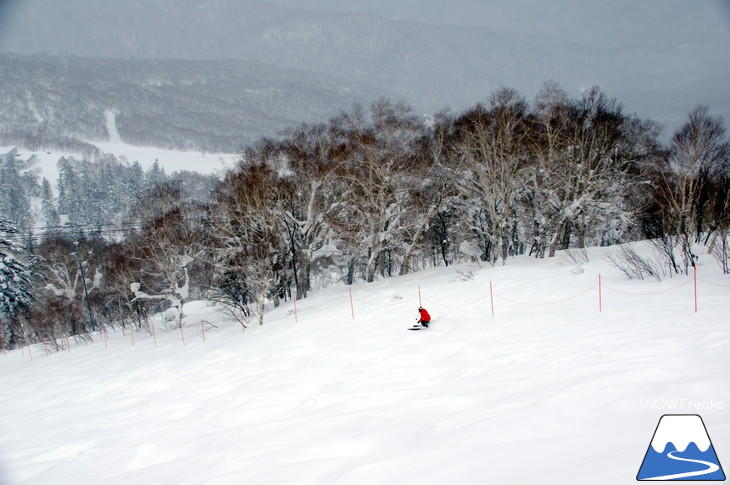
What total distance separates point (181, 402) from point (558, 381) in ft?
30.3

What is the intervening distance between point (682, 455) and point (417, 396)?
4783 mm

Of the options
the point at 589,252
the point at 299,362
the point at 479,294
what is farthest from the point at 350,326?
the point at 589,252

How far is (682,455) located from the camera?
382cm

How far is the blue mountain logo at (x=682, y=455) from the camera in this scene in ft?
11.6

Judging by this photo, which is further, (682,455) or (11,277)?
(11,277)

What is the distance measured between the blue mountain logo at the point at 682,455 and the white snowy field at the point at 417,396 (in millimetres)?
124

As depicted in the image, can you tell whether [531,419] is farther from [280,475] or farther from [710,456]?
[280,475]

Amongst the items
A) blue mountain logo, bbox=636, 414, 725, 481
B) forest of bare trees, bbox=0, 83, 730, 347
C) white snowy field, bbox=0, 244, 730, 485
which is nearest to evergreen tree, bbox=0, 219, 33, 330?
forest of bare trees, bbox=0, 83, 730, 347

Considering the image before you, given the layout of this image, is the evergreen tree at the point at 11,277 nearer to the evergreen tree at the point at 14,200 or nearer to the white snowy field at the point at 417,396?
the white snowy field at the point at 417,396

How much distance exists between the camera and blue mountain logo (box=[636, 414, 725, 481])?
3533mm

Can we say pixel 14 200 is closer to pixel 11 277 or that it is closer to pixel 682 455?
pixel 11 277

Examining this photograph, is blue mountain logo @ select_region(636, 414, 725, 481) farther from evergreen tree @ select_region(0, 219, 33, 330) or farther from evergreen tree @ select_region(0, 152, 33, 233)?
evergreen tree @ select_region(0, 152, 33, 233)

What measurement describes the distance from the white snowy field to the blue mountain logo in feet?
0.41

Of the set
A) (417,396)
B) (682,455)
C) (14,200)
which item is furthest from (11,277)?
(14,200)
